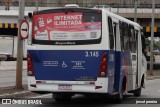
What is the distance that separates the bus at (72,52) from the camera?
51.3 ft

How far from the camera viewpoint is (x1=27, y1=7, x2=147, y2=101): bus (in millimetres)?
15648

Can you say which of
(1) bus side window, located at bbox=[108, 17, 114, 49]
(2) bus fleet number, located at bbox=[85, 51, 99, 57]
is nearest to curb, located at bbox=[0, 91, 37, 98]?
(2) bus fleet number, located at bbox=[85, 51, 99, 57]

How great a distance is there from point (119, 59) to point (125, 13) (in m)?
37.7

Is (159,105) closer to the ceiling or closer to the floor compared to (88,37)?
closer to the floor

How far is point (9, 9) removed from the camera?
61969 millimetres

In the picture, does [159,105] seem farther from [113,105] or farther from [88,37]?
[88,37]

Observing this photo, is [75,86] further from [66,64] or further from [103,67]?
[103,67]

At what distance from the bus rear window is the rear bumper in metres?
1.22

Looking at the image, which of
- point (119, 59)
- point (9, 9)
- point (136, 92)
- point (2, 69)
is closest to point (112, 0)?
point (9, 9)

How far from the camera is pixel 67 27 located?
16094mm

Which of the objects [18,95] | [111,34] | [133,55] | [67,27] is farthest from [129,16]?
[67,27]

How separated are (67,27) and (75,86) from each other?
1.86 meters

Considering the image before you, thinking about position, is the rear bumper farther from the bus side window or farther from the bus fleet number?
the bus side window

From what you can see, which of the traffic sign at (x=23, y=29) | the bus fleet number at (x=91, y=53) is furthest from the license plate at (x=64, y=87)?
the traffic sign at (x=23, y=29)
